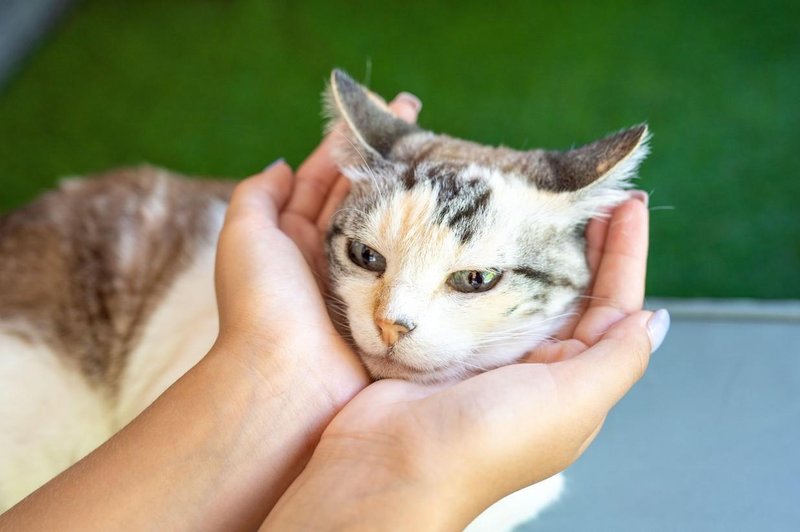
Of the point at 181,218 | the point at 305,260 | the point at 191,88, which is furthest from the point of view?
the point at 191,88

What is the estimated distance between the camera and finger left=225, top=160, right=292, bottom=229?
1.94 m

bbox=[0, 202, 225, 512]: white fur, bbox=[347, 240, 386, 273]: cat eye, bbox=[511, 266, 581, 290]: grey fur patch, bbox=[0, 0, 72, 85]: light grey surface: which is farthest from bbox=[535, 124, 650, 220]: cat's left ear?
bbox=[0, 0, 72, 85]: light grey surface

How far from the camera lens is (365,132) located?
1898 millimetres

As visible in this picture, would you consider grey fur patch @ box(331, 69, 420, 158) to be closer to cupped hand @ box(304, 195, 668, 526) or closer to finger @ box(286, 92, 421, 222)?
finger @ box(286, 92, 421, 222)

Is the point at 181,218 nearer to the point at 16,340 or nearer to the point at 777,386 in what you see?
the point at 16,340

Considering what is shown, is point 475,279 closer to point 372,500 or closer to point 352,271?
point 352,271

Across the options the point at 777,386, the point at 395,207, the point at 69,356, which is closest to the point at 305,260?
the point at 395,207

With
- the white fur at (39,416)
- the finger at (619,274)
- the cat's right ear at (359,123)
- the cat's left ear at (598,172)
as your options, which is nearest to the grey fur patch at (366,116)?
the cat's right ear at (359,123)

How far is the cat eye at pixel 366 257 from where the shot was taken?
5.49 ft

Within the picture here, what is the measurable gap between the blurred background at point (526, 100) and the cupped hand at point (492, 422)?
85cm

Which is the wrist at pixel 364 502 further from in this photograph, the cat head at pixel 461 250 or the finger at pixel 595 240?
the finger at pixel 595 240

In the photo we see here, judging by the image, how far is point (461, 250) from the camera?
157cm

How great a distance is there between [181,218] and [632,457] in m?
1.78

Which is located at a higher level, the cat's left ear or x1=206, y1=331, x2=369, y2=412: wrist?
the cat's left ear
